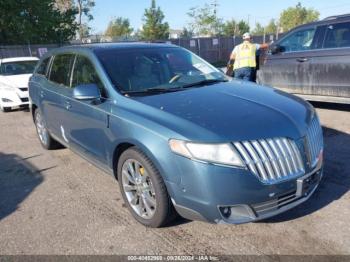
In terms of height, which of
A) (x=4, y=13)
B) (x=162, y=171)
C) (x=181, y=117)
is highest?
(x=4, y=13)

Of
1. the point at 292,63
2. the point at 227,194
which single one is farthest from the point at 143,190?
the point at 292,63

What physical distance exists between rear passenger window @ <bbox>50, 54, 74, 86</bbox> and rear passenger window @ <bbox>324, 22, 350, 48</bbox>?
5.06 metres

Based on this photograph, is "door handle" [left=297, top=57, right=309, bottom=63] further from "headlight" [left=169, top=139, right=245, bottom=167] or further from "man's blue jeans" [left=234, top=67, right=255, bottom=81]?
"headlight" [left=169, top=139, right=245, bottom=167]

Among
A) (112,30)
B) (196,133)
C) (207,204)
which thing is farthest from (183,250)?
(112,30)

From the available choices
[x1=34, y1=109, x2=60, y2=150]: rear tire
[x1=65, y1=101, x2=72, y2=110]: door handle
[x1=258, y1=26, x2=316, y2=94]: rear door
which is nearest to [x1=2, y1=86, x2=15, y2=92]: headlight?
[x1=34, y1=109, x2=60, y2=150]: rear tire

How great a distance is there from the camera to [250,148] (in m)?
2.94

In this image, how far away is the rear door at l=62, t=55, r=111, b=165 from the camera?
3996 millimetres

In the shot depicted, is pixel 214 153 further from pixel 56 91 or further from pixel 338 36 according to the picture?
pixel 338 36

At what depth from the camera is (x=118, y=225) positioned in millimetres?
3699

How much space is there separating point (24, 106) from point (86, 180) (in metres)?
6.57

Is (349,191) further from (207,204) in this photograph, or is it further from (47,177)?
(47,177)

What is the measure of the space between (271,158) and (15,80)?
913cm

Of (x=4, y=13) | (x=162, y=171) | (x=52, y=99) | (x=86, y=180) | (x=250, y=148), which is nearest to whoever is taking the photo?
(x=250, y=148)

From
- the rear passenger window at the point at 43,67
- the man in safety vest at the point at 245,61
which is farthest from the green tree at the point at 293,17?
the rear passenger window at the point at 43,67
